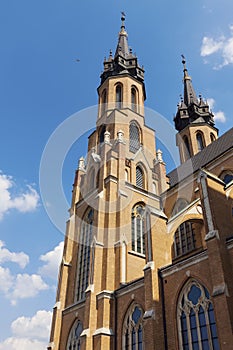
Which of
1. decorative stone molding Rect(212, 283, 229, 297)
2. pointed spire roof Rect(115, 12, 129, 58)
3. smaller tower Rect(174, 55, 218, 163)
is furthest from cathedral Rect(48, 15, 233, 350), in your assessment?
smaller tower Rect(174, 55, 218, 163)

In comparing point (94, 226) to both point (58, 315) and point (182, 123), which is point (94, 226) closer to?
point (58, 315)

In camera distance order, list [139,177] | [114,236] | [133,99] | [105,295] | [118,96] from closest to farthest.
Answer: [105,295]
[114,236]
[139,177]
[118,96]
[133,99]

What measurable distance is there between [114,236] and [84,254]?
11.8ft

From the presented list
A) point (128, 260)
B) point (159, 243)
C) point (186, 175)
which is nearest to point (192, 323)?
point (159, 243)

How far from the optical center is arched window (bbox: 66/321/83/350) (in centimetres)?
2027

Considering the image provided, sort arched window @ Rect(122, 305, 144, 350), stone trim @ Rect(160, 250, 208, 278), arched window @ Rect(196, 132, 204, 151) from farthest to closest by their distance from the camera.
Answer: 1. arched window @ Rect(196, 132, 204, 151)
2. arched window @ Rect(122, 305, 144, 350)
3. stone trim @ Rect(160, 250, 208, 278)

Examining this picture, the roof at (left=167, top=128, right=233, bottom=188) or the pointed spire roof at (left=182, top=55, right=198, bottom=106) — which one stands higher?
the pointed spire roof at (left=182, top=55, right=198, bottom=106)

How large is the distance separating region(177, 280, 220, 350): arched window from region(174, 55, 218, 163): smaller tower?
25.9 meters

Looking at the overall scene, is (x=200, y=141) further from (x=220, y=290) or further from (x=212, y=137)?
(x=220, y=290)

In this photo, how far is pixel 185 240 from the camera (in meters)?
21.8

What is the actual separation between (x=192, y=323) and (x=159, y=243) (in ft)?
14.7

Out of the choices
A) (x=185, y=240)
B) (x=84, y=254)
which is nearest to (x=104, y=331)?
(x=84, y=254)

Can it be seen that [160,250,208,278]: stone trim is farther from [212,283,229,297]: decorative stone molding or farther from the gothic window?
the gothic window

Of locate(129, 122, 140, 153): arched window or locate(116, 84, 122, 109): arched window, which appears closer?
locate(129, 122, 140, 153): arched window
